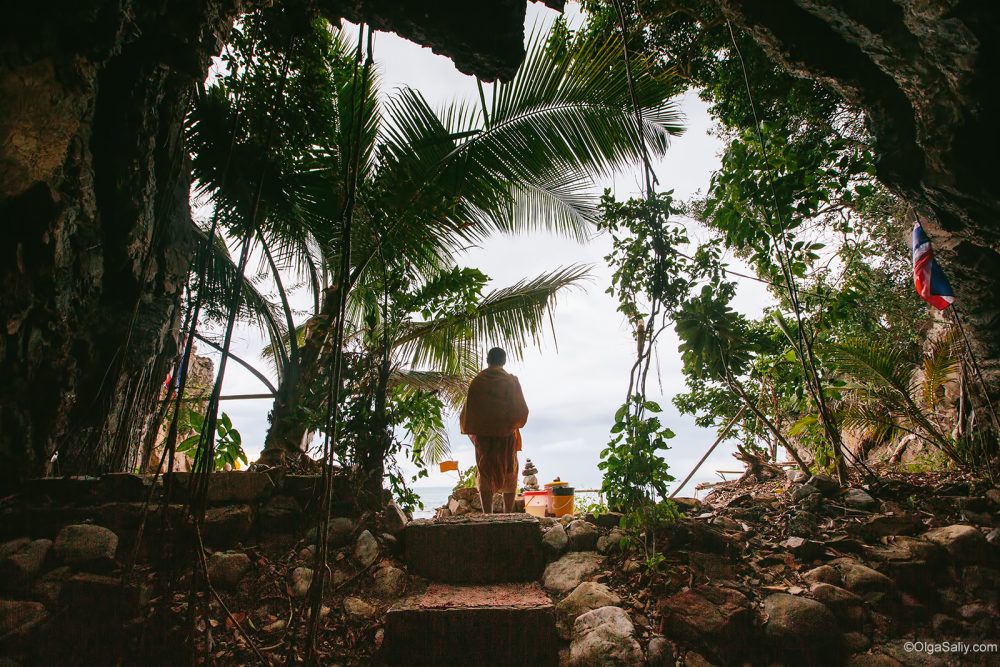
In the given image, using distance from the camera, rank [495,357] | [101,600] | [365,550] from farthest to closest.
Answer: [495,357], [365,550], [101,600]

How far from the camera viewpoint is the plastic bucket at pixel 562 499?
16.3 ft

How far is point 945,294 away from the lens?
308 centimetres

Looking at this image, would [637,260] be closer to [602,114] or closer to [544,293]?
[602,114]

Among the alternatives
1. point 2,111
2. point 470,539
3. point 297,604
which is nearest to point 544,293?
point 470,539

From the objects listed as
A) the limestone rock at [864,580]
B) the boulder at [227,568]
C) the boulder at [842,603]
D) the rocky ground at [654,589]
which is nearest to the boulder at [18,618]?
the rocky ground at [654,589]

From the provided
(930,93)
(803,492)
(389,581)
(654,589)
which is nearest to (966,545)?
(803,492)

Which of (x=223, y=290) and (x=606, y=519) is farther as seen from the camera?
(x=223, y=290)

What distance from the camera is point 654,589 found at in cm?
212

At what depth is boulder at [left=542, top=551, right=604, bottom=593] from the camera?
93.0 inches

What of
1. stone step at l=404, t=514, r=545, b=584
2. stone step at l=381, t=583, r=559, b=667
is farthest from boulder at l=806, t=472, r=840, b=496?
stone step at l=381, t=583, r=559, b=667

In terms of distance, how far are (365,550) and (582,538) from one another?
1.32 m

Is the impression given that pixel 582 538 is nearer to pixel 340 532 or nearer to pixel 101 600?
pixel 340 532

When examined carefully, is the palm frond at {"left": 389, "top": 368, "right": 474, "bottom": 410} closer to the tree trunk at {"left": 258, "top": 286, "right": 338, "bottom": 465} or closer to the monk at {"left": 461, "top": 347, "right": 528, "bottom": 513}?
the monk at {"left": 461, "top": 347, "right": 528, "bottom": 513}

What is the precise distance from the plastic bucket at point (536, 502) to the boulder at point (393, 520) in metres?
3.36
